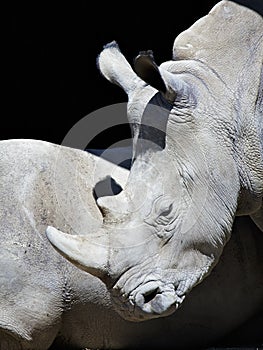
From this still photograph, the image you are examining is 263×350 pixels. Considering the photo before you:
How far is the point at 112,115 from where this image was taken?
6.17m

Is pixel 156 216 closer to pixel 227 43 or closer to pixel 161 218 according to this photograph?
pixel 161 218

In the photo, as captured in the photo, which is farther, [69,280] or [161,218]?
[69,280]

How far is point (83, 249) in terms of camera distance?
201 inches

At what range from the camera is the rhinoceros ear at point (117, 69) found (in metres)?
5.52

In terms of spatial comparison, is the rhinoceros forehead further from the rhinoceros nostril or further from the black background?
the black background

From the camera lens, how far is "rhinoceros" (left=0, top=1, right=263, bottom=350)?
5180mm

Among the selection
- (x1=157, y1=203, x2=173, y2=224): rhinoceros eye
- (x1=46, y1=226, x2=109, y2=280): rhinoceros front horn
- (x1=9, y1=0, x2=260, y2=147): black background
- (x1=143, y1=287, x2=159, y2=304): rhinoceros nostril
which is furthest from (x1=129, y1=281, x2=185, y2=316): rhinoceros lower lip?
(x1=9, y1=0, x2=260, y2=147): black background

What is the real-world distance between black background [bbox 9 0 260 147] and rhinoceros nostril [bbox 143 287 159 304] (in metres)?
3.10

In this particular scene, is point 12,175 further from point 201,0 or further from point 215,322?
point 201,0

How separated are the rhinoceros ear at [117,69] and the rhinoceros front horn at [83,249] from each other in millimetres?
677

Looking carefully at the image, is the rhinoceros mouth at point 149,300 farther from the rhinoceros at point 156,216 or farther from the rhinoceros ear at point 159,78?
the rhinoceros ear at point 159,78

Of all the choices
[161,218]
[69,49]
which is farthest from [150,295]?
[69,49]

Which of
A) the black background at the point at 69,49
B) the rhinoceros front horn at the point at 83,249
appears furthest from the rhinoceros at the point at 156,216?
the black background at the point at 69,49

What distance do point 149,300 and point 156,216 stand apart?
0.32 meters
